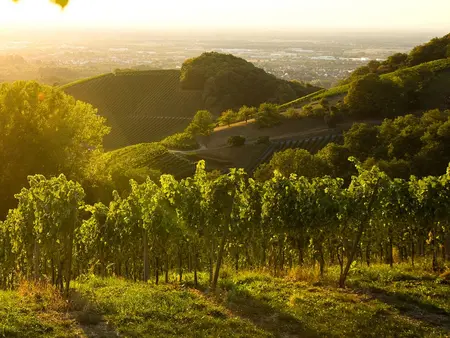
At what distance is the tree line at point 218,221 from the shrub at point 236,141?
47.1 metres

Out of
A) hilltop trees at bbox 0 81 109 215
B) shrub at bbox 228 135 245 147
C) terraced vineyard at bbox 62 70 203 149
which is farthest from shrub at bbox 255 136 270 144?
terraced vineyard at bbox 62 70 203 149

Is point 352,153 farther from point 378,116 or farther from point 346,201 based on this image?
point 346,201

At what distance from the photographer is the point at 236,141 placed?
233ft

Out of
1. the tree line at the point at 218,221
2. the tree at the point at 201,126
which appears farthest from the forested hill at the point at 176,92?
the tree line at the point at 218,221

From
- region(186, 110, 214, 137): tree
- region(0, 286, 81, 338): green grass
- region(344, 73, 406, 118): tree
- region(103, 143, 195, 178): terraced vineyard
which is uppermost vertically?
region(344, 73, 406, 118): tree

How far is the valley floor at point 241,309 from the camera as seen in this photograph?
1333cm

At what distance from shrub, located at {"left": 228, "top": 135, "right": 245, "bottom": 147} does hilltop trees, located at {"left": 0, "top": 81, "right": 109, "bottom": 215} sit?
107 ft

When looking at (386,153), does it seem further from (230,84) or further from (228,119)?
(230,84)

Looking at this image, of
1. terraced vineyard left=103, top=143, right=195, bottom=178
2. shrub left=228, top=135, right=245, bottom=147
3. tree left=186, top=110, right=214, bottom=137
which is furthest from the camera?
tree left=186, top=110, right=214, bottom=137

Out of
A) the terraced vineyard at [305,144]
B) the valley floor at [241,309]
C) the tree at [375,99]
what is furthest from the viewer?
the tree at [375,99]

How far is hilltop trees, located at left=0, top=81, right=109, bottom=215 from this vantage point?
38.7 m

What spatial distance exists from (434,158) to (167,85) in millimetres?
95839

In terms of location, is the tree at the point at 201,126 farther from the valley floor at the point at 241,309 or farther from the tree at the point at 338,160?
the valley floor at the point at 241,309

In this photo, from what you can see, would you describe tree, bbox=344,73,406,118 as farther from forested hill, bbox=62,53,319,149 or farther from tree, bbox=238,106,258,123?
forested hill, bbox=62,53,319,149
